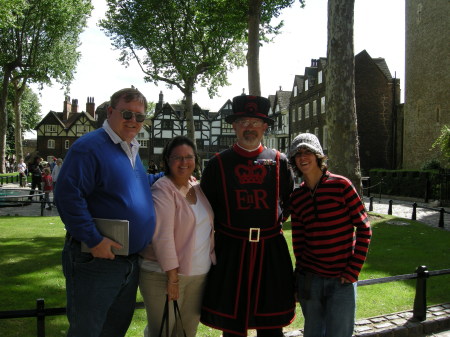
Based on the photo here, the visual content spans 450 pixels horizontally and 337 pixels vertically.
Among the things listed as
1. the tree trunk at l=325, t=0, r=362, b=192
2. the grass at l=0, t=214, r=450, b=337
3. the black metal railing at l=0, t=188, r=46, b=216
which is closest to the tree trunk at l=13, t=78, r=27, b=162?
the black metal railing at l=0, t=188, r=46, b=216

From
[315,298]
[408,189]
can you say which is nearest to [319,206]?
[315,298]

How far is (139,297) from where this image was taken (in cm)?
555

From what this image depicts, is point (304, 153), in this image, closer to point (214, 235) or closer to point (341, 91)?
point (214, 235)

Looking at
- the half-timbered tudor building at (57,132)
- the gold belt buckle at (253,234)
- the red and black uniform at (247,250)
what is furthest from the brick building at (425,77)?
the half-timbered tudor building at (57,132)

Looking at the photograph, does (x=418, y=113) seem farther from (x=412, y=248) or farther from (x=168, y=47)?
Result: (x=412, y=248)

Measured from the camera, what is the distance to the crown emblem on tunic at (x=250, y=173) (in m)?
3.42

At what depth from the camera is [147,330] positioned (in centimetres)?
333

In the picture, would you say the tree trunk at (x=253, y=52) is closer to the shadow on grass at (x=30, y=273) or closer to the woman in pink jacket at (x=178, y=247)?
the shadow on grass at (x=30, y=273)

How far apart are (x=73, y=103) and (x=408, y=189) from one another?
59882 mm

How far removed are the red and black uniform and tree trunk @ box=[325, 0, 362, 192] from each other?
A: 8.27 metres

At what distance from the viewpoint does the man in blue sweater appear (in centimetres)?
255

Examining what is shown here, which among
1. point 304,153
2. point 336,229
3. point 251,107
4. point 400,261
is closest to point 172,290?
point 336,229

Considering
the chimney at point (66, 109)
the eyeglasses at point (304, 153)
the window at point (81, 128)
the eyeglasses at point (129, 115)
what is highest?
the chimney at point (66, 109)

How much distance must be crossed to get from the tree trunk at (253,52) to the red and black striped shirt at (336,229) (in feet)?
34.5
